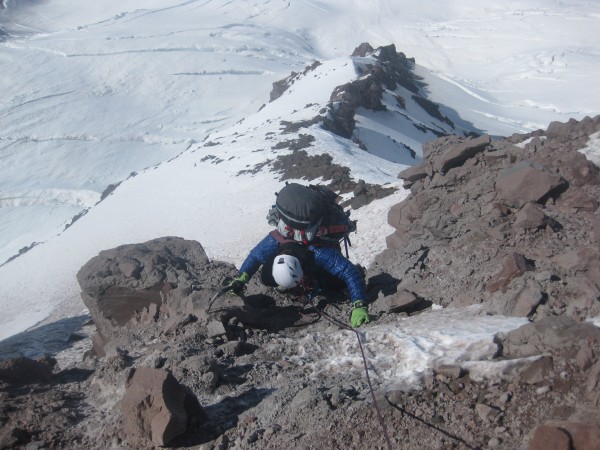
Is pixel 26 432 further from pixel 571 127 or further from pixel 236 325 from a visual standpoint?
pixel 571 127

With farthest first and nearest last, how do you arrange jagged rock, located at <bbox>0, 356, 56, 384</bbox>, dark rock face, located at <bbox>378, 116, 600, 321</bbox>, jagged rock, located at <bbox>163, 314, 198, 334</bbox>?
jagged rock, located at <bbox>163, 314, 198, 334</bbox>
jagged rock, located at <bbox>0, 356, 56, 384</bbox>
dark rock face, located at <bbox>378, 116, 600, 321</bbox>

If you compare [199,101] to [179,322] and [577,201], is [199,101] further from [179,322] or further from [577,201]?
[577,201]

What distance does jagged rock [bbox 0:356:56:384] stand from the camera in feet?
14.3

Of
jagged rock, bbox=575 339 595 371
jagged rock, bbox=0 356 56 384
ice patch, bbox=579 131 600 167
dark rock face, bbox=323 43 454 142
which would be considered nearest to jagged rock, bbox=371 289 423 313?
jagged rock, bbox=575 339 595 371

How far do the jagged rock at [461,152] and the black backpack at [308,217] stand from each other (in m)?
2.14

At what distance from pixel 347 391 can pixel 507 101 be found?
145 feet

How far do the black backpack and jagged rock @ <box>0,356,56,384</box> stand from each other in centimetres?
228

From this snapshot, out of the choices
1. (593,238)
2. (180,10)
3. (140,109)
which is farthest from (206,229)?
(180,10)

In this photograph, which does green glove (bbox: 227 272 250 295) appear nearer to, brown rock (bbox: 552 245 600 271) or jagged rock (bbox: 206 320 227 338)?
jagged rock (bbox: 206 320 227 338)

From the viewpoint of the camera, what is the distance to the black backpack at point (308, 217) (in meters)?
5.29

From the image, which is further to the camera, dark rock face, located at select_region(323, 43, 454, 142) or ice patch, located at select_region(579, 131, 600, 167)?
dark rock face, located at select_region(323, 43, 454, 142)

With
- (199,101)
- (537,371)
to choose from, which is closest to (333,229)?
(537,371)

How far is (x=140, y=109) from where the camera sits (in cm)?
4481

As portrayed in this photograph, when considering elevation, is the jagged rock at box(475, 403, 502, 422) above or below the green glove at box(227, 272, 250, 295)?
above
